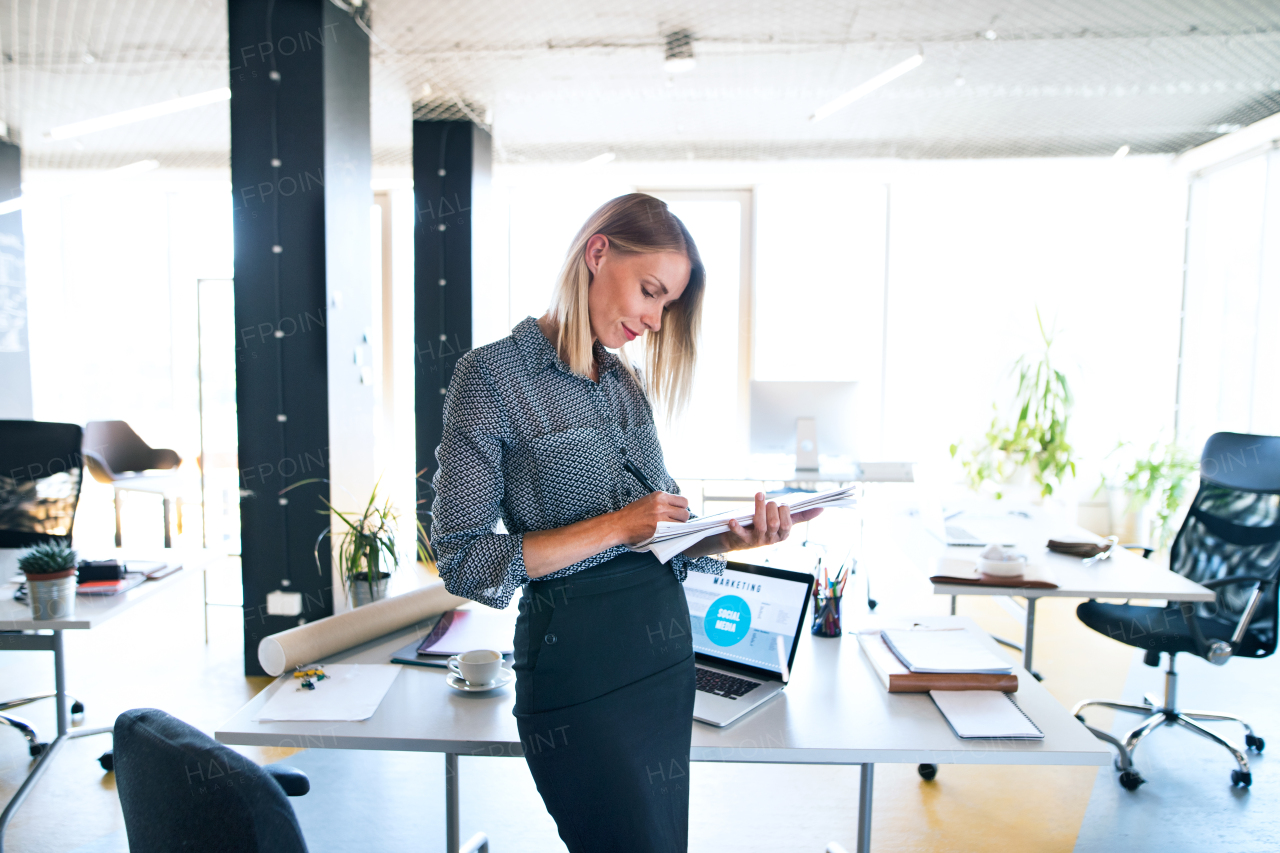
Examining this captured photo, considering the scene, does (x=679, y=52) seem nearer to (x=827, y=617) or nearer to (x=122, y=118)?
(x=827, y=617)

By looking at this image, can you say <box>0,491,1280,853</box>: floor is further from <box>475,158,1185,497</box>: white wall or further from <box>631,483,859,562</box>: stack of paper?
<box>475,158,1185,497</box>: white wall

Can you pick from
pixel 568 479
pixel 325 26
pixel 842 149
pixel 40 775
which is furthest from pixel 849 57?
pixel 40 775

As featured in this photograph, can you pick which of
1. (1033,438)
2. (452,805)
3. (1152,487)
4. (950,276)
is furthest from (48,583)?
(1152,487)

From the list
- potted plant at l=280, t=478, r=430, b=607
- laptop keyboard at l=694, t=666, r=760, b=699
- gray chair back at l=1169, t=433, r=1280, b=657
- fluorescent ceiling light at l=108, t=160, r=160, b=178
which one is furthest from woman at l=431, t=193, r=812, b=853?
fluorescent ceiling light at l=108, t=160, r=160, b=178

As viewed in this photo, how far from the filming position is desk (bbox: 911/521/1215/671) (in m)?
2.53

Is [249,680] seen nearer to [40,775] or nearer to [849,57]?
[40,775]

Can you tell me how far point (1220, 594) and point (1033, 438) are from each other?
2982 mm

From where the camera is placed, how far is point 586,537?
110cm

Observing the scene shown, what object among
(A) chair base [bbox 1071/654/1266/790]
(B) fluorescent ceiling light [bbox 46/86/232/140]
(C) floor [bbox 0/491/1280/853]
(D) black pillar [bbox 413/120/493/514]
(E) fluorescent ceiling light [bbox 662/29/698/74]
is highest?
(E) fluorescent ceiling light [bbox 662/29/698/74]

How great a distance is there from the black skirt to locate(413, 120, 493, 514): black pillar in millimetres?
4321

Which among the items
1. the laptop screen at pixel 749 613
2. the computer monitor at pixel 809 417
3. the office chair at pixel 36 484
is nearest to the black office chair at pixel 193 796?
the laptop screen at pixel 749 613

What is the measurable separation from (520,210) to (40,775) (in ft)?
17.4

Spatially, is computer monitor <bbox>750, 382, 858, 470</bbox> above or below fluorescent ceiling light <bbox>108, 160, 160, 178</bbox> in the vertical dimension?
below

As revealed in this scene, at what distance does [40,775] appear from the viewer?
8.62 ft
